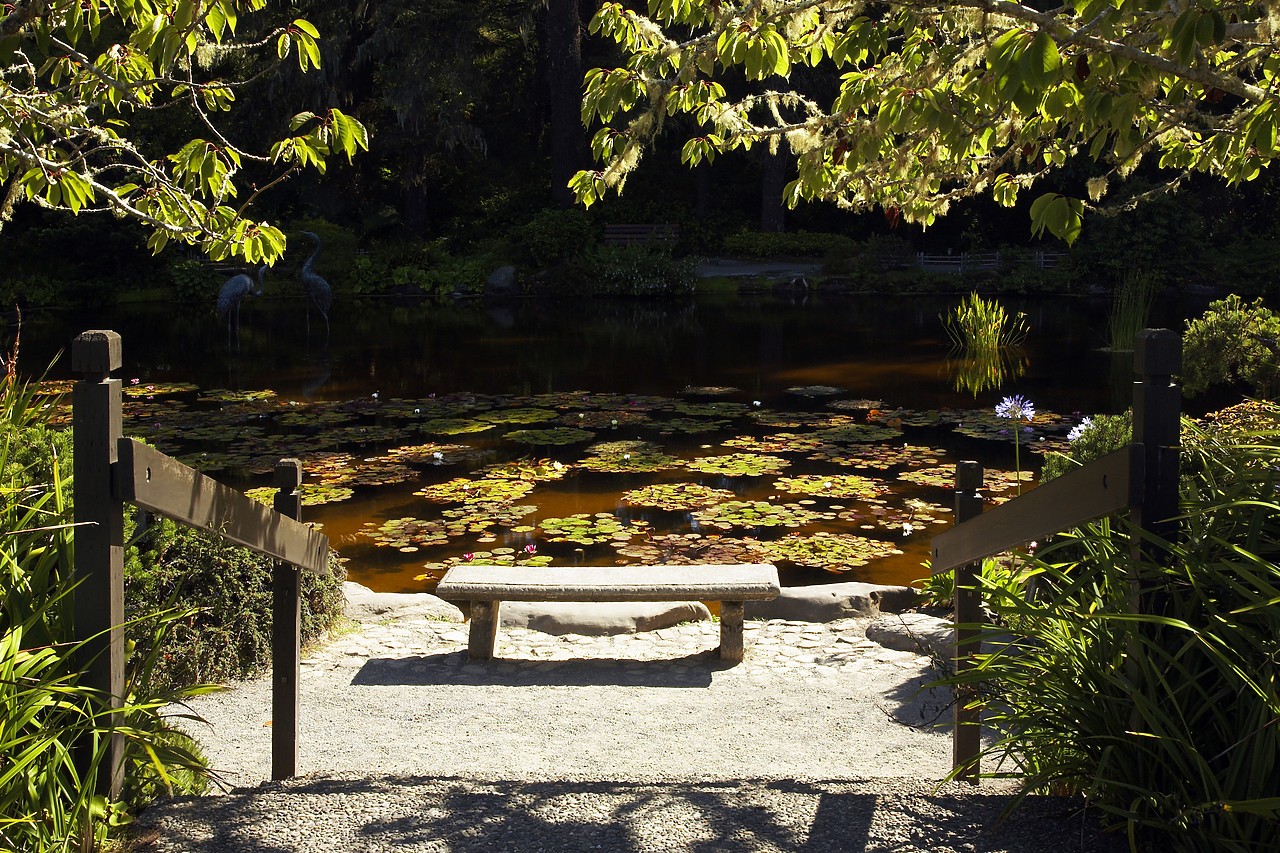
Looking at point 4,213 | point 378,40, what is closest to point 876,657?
point 4,213

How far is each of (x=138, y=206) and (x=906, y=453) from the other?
252 inches

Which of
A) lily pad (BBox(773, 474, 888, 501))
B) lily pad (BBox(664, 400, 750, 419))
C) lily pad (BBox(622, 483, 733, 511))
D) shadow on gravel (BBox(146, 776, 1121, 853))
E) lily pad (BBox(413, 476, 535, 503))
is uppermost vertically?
lily pad (BBox(664, 400, 750, 419))

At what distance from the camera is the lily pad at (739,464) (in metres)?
8.65

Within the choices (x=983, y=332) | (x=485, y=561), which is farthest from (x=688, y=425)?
(x=983, y=332)

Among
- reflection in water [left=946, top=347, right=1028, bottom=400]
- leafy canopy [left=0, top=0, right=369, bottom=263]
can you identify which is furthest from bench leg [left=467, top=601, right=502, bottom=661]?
reflection in water [left=946, top=347, right=1028, bottom=400]

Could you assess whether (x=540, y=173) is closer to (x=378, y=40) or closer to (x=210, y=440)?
(x=378, y=40)

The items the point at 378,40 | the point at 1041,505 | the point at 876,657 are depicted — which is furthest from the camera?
the point at 378,40

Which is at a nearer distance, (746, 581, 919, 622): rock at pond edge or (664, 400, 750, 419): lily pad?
(746, 581, 919, 622): rock at pond edge

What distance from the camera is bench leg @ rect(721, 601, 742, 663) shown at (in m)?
4.73

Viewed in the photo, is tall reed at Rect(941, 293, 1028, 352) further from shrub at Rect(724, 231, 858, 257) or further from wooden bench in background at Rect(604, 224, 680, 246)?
wooden bench in background at Rect(604, 224, 680, 246)

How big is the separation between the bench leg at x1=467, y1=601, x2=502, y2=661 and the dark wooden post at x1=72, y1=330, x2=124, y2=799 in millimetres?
2637

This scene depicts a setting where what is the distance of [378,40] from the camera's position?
80.3ft

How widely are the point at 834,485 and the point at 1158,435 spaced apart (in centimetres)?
615

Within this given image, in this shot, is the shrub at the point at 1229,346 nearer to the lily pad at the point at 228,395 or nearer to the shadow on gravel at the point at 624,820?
the shadow on gravel at the point at 624,820
